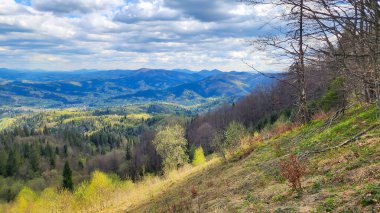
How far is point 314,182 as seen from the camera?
30.6 feet

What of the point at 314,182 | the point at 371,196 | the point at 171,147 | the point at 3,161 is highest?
the point at 371,196

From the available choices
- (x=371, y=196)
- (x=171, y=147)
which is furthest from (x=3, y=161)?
(x=371, y=196)

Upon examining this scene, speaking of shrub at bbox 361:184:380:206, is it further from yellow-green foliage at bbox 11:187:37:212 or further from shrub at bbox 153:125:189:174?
shrub at bbox 153:125:189:174

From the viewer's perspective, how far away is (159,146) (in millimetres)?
71812

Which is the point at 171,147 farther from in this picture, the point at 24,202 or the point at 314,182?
the point at 314,182

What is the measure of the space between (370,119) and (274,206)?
7008 mm

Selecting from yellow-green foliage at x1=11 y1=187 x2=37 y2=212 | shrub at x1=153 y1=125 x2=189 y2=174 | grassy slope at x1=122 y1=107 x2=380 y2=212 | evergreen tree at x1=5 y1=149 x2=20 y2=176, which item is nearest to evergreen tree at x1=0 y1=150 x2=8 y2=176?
evergreen tree at x1=5 y1=149 x2=20 y2=176

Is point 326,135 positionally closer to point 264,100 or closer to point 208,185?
point 208,185

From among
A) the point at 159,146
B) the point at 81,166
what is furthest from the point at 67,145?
the point at 159,146

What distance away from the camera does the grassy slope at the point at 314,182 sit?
7.67 meters

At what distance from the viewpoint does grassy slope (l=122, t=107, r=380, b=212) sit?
25.2ft

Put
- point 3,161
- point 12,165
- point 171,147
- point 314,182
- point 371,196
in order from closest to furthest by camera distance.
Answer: point 371,196
point 314,182
point 171,147
point 12,165
point 3,161

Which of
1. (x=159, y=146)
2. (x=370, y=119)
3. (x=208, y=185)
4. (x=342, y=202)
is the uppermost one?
(x=370, y=119)

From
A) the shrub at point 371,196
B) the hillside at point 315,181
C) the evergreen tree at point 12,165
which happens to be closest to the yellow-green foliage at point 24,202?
the hillside at point 315,181
